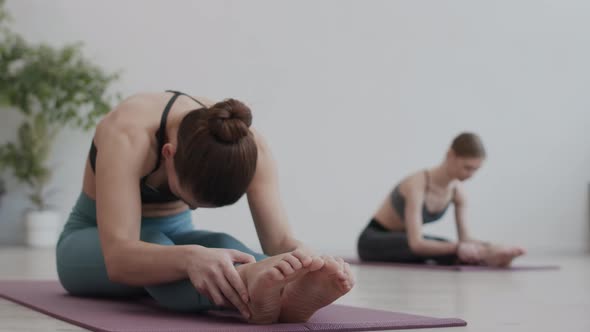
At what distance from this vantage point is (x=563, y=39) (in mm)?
7027

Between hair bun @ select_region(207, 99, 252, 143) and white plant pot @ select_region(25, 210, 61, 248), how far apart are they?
4425 millimetres

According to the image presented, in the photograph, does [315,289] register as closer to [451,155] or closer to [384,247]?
[451,155]

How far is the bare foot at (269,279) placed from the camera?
1406 millimetres

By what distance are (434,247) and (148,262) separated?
270 cm

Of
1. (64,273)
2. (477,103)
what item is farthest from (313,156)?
(64,273)

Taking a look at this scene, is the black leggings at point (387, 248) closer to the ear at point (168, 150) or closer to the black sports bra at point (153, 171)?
the black sports bra at point (153, 171)

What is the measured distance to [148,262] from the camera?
1.62 m

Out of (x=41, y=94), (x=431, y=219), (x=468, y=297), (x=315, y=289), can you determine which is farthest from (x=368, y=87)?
(x=315, y=289)

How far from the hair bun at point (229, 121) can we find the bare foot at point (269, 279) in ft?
0.76

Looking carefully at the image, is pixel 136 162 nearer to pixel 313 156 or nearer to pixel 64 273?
pixel 64 273

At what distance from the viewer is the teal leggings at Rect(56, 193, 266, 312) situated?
6.46ft

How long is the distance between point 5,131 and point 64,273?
13.7 feet

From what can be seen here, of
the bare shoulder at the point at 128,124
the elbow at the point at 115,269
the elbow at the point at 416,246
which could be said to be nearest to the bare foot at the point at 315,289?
the elbow at the point at 115,269

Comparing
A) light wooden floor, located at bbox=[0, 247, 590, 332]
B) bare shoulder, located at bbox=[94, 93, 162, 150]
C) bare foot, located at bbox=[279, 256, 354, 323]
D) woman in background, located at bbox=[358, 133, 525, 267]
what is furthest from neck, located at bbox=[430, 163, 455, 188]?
bare foot, located at bbox=[279, 256, 354, 323]
